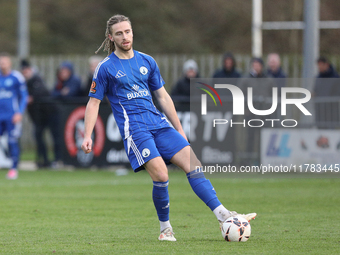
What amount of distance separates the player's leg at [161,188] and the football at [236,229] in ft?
1.76

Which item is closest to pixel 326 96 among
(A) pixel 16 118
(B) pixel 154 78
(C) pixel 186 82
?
A: (C) pixel 186 82

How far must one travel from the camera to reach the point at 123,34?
584cm

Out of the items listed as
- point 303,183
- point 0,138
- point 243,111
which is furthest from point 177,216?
point 0,138

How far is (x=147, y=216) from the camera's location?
7719mm

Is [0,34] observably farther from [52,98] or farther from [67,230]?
[67,230]

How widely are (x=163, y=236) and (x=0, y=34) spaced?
27.2 metres

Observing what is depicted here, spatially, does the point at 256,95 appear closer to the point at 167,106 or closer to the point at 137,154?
the point at 167,106

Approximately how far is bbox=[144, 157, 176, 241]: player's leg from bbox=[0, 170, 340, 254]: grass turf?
0.14 meters

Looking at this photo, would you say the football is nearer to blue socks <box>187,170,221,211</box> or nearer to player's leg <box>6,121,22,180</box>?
blue socks <box>187,170,221,211</box>

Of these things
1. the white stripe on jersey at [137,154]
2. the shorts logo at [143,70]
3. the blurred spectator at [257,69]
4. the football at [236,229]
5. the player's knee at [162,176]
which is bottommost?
the football at [236,229]

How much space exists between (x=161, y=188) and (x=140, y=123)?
642 mm

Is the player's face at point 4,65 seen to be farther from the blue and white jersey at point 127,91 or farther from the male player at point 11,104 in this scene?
the blue and white jersey at point 127,91

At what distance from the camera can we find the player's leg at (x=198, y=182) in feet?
19.1

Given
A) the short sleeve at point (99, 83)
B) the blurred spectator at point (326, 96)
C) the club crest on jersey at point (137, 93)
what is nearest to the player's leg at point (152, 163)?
the club crest on jersey at point (137, 93)
